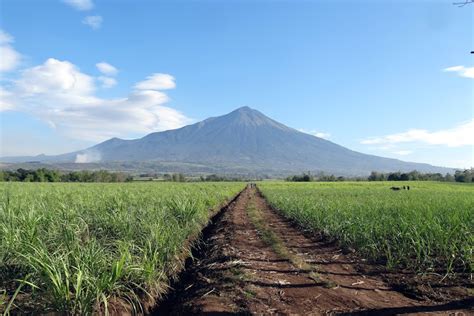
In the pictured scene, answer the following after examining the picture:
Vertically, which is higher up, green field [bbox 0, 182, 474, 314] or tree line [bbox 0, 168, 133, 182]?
green field [bbox 0, 182, 474, 314]

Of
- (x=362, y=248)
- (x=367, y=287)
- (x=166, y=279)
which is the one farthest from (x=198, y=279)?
(x=362, y=248)

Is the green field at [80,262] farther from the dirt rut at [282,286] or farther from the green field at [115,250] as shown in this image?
the dirt rut at [282,286]

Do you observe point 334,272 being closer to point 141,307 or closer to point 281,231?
point 141,307

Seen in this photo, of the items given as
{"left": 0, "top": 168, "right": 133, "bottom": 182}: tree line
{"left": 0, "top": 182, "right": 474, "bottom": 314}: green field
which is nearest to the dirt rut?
{"left": 0, "top": 182, "right": 474, "bottom": 314}: green field

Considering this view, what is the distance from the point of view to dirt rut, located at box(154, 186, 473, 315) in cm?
463

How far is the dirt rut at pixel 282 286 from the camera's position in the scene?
182 inches

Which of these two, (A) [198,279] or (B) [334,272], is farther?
(B) [334,272]

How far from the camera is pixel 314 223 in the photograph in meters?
11.2

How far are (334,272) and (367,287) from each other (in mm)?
885

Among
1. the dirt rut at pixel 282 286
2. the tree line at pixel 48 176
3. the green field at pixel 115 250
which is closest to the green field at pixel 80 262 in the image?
the green field at pixel 115 250

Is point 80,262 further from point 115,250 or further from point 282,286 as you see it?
point 282,286

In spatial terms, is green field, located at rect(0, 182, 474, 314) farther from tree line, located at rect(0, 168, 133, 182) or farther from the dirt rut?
tree line, located at rect(0, 168, 133, 182)

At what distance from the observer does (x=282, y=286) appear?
5.47 m

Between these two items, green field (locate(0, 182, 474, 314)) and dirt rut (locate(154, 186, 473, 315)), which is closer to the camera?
green field (locate(0, 182, 474, 314))
